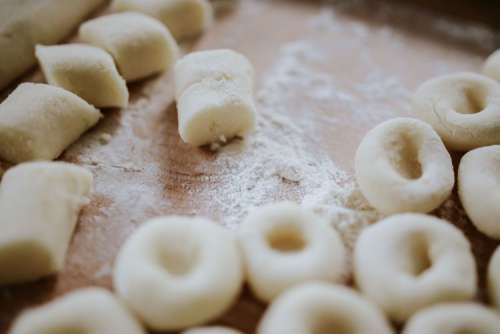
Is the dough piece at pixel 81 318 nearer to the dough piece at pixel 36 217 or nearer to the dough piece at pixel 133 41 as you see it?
the dough piece at pixel 36 217

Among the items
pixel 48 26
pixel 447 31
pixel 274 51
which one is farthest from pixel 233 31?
pixel 447 31

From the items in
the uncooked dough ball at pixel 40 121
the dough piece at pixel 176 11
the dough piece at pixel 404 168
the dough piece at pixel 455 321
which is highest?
the dough piece at pixel 176 11

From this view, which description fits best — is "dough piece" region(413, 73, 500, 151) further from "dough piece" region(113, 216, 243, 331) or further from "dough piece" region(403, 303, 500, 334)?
"dough piece" region(113, 216, 243, 331)

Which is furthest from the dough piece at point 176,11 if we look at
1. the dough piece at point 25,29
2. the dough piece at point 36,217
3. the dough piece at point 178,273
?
the dough piece at point 178,273

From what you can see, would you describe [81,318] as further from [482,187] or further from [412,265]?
[482,187]

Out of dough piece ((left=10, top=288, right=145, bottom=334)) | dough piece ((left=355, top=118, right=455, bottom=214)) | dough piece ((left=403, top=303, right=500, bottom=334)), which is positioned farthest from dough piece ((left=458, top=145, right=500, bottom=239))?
dough piece ((left=10, top=288, right=145, bottom=334))

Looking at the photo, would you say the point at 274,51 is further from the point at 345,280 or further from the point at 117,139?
the point at 345,280

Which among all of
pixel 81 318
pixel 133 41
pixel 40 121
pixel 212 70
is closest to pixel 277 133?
pixel 212 70
